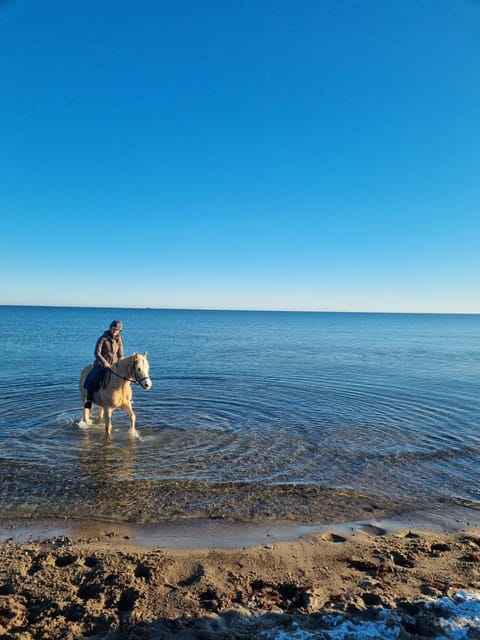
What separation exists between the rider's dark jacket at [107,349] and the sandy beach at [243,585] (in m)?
6.01

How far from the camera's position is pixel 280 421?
13.5 metres

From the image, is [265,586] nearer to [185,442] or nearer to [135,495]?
[135,495]

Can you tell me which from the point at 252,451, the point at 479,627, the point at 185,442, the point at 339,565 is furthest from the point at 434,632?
the point at 185,442

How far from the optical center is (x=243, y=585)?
4.75m

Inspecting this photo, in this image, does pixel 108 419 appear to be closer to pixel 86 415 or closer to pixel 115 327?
pixel 86 415

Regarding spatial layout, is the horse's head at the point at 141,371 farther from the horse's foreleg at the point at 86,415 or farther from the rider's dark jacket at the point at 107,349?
the horse's foreleg at the point at 86,415

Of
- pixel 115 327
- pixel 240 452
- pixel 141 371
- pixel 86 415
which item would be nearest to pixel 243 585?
pixel 240 452

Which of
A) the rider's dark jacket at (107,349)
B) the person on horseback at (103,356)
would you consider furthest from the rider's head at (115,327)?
the rider's dark jacket at (107,349)

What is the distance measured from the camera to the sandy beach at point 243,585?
383cm

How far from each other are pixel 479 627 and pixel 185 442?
8.11 m

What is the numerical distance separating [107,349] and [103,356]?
0.26 meters

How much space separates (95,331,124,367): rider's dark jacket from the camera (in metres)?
12.0

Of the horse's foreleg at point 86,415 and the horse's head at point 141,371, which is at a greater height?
the horse's head at point 141,371

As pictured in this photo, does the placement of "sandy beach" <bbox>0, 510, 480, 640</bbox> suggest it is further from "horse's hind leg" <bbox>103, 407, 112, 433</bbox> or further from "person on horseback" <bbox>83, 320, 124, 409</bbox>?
"person on horseback" <bbox>83, 320, 124, 409</bbox>
